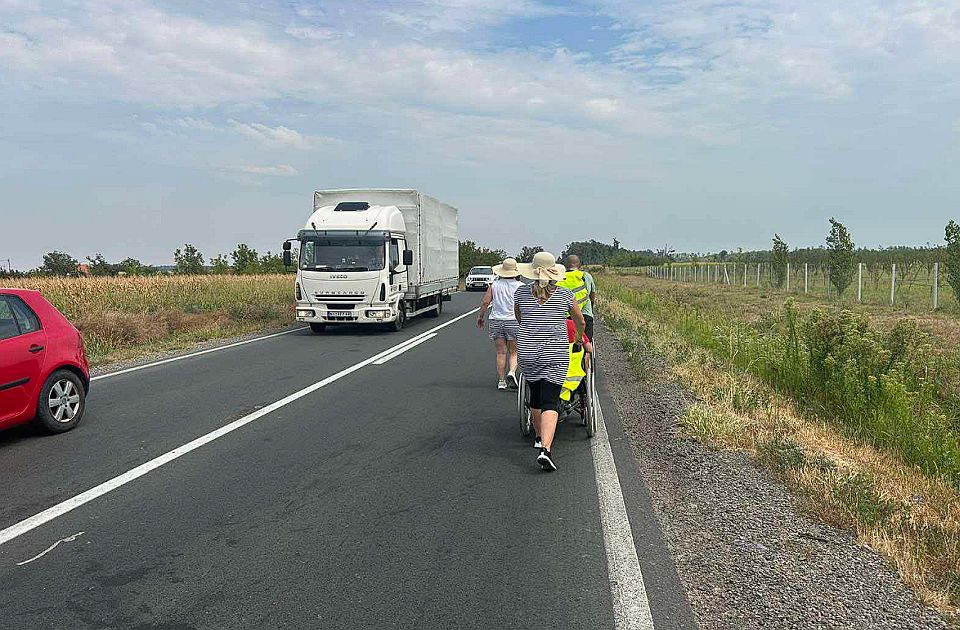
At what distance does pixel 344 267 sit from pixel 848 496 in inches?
577

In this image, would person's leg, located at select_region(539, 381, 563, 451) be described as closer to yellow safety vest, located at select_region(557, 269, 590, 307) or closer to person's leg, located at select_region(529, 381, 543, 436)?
person's leg, located at select_region(529, 381, 543, 436)

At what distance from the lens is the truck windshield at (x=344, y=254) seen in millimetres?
18328

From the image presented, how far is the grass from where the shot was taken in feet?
14.9

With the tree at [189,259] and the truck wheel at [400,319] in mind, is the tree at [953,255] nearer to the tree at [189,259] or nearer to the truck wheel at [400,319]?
the truck wheel at [400,319]

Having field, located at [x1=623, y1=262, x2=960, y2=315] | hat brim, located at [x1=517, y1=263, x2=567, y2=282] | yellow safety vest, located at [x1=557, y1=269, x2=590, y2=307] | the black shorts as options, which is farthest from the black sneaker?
field, located at [x1=623, y1=262, x2=960, y2=315]

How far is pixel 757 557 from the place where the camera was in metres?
4.37

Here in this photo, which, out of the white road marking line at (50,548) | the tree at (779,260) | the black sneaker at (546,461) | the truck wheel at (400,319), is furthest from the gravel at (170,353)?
the tree at (779,260)

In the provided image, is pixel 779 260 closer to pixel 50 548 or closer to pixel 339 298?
pixel 339 298

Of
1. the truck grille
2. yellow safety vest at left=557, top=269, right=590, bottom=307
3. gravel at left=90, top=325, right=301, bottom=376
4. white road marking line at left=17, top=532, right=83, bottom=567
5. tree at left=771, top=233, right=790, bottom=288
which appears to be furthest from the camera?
tree at left=771, top=233, right=790, bottom=288

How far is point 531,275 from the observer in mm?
6418

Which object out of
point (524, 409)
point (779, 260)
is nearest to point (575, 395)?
point (524, 409)

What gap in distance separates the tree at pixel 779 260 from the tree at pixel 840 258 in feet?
28.1

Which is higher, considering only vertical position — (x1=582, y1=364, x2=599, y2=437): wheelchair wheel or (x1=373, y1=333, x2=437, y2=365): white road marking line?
(x1=582, y1=364, x2=599, y2=437): wheelchair wheel

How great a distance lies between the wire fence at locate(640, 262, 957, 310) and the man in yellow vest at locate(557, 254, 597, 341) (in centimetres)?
1725
